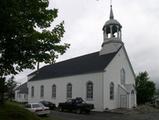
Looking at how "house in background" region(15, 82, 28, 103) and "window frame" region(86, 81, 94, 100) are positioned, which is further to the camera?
"house in background" region(15, 82, 28, 103)

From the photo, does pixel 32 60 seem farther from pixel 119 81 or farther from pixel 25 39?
pixel 119 81

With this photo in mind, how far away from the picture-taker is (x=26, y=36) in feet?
32.3

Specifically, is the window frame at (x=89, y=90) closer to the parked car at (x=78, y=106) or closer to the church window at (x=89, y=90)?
the church window at (x=89, y=90)

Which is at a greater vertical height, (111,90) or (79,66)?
(79,66)

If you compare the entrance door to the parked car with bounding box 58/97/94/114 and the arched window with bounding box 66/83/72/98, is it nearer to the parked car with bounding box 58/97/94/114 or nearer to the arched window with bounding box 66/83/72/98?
the parked car with bounding box 58/97/94/114

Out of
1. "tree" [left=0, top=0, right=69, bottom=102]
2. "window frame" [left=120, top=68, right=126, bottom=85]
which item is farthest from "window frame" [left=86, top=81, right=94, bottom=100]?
"tree" [left=0, top=0, right=69, bottom=102]

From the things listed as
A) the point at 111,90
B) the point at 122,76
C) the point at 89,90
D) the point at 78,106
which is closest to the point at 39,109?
the point at 78,106

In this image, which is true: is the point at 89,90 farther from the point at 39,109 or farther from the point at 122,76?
the point at 39,109

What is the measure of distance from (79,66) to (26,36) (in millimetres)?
37879

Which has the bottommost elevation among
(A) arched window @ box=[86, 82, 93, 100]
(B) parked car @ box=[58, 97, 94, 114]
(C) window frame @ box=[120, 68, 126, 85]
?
(B) parked car @ box=[58, 97, 94, 114]

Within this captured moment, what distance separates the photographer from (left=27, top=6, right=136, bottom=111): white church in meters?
40.7

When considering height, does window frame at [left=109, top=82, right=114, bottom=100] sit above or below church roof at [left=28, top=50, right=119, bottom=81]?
below

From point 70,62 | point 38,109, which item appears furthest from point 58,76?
point 38,109

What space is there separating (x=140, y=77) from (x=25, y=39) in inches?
1692
